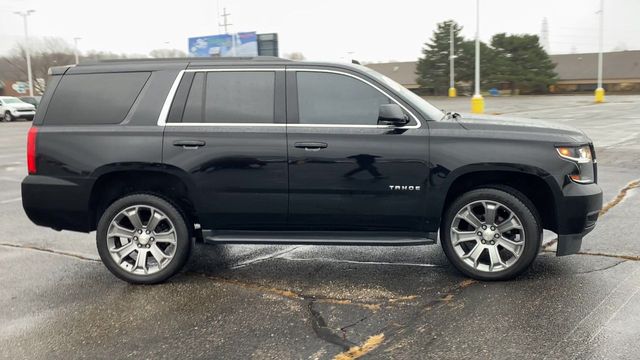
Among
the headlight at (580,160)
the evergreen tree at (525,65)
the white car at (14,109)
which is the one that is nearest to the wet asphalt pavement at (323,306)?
the headlight at (580,160)

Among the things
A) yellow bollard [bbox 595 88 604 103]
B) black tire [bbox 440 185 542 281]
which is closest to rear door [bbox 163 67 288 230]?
black tire [bbox 440 185 542 281]

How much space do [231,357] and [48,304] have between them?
6.41 ft

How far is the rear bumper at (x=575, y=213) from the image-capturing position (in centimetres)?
462

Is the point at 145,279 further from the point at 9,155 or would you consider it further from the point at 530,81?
the point at 530,81

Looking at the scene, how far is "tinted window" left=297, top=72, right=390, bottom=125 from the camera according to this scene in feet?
15.9

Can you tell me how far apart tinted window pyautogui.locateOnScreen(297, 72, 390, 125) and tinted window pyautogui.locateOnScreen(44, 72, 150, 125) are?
146 cm

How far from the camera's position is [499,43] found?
6059 cm

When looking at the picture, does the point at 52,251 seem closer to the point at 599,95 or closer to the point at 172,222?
the point at 172,222

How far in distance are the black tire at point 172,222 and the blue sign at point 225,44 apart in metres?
55.3

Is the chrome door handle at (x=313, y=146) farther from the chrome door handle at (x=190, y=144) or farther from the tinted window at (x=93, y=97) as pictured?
the tinted window at (x=93, y=97)

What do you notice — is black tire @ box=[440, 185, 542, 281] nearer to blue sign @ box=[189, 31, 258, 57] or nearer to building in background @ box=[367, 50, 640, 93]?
blue sign @ box=[189, 31, 258, 57]

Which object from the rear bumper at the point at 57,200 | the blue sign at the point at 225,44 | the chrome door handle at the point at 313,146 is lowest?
the rear bumper at the point at 57,200

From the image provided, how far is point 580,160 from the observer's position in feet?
15.3

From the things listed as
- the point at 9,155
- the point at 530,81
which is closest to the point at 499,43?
the point at 530,81
